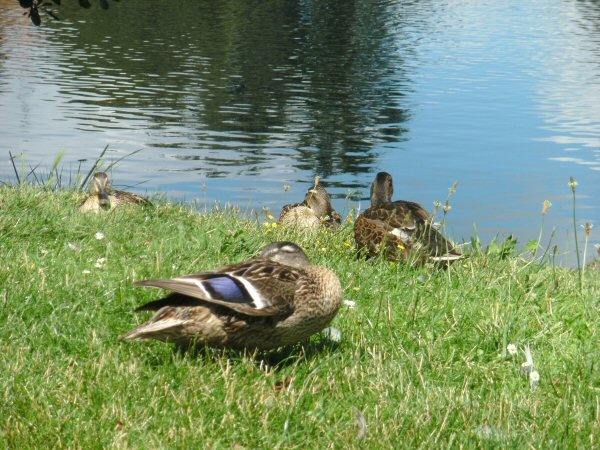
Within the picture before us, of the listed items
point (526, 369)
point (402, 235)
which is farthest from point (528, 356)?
point (402, 235)

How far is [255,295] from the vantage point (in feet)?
18.5

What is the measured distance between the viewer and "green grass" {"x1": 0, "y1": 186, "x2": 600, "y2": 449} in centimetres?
494

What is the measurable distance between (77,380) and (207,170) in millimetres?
16459

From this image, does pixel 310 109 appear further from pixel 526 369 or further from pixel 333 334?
pixel 526 369

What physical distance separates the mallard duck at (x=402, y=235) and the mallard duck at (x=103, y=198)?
280 cm

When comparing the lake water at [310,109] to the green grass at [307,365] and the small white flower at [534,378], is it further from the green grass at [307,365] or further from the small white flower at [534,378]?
the small white flower at [534,378]

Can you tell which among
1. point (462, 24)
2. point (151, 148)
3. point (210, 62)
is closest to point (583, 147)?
point (151, 148)

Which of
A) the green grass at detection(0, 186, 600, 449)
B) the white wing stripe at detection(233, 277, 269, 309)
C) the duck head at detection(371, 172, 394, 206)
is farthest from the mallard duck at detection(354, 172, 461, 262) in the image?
the white wing stripe at detection(233, 277, 269, 309)

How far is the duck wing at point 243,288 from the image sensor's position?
5469 mm

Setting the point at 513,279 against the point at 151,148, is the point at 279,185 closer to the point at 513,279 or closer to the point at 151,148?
the point at 151,148

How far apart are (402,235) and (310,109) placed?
22.1 meters

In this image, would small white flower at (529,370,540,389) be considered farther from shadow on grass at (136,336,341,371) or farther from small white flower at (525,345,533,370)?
shadow on grass at (136,336,341,371)

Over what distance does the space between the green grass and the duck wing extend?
0.36 meters

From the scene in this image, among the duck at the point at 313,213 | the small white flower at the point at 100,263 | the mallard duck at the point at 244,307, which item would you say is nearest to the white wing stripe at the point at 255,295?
the mallard duck at the point at 244,307
